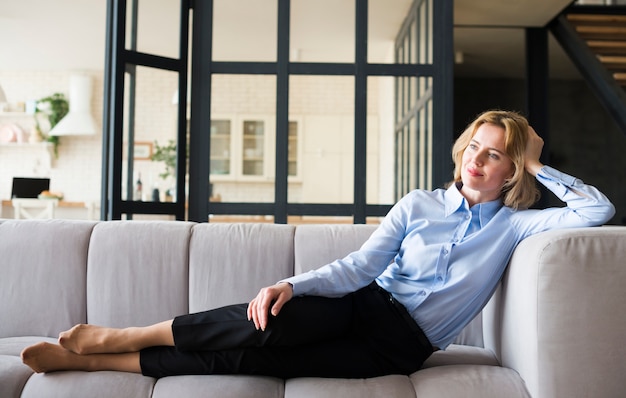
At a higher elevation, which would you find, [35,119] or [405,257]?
[35,119]

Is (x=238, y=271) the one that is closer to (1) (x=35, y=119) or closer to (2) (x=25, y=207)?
(2) (x=25, y=207)

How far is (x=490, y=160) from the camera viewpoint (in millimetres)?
2076

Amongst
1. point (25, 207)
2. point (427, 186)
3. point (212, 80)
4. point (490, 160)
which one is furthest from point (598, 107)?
point (490, 160)

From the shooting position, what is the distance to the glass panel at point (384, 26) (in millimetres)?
4371

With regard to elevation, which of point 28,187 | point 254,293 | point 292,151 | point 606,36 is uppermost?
point 606,36

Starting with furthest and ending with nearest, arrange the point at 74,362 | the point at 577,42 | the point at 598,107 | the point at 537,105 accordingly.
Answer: the point at 598,107, the point at 537,105, the point at 577,42, the point at 74,362

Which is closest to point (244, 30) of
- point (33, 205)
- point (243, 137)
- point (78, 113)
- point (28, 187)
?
point (243, 137)

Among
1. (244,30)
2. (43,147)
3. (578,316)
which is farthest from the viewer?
(43,147)

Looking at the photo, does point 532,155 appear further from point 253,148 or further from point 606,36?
point 606,36

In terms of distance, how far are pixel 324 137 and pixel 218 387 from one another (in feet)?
8.98

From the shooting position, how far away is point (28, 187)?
8.81 m

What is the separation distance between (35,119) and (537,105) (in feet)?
22.2

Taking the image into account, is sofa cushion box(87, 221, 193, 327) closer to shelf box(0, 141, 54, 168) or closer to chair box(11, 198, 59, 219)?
chair box(11, 198, 59, 219)

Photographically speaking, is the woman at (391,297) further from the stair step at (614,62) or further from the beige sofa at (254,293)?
the stair step at (614,62)
